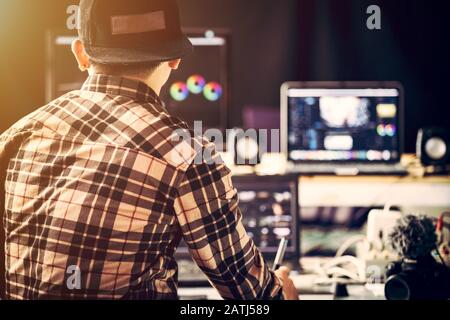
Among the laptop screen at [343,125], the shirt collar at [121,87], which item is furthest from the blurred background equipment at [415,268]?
the laptop screen at [343,125]

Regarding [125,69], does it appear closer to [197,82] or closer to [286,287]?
[286,287]

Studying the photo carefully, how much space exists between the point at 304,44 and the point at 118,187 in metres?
3.30

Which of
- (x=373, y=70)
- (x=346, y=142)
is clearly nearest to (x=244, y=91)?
(x=373, y=70)

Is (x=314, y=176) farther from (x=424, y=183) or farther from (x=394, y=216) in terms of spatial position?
(x=394, y=216)

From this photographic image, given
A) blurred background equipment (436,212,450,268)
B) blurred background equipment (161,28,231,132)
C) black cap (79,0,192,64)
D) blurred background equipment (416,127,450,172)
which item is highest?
black cap (79,0,192,64)

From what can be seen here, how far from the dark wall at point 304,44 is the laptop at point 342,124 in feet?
5.70

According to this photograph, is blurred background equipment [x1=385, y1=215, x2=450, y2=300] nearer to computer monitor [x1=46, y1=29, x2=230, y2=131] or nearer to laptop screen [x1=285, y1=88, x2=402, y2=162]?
laptop screen [x1=285, y1=88, x2=402, y2=162]

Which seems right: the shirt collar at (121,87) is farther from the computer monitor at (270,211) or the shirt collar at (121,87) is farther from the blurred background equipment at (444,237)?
the blurred background equipment at (444,237)

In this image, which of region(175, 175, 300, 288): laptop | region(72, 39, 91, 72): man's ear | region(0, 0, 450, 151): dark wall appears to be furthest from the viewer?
region(0, 0, 450, 151): dark wall

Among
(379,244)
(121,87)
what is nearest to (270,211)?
(379,244)

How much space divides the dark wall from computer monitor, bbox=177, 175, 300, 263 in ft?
7.46

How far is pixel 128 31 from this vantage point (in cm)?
130

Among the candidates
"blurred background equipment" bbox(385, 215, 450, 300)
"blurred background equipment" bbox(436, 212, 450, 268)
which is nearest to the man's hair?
"blurred background equipment" bbox(385, 215, 450, 300)

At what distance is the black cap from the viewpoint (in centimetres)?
129
